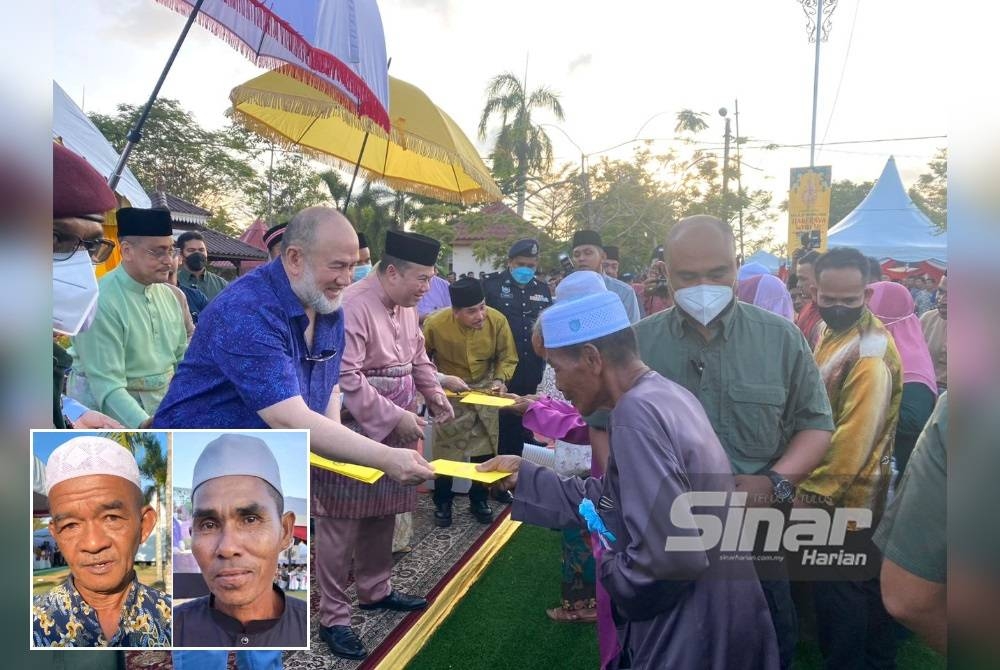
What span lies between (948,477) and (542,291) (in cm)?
424

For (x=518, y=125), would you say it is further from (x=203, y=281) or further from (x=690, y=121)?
(x=203, y=281)

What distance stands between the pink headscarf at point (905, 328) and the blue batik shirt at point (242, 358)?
2.36 meters

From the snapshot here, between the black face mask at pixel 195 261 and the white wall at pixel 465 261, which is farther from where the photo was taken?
the black face mask at pixel 195 261

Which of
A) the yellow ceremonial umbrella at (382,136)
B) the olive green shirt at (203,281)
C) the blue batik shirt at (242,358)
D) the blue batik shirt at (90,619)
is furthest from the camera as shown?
the olive green shirt at (203,281)

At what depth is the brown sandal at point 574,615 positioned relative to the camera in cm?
333

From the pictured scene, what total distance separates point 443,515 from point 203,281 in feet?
8.85

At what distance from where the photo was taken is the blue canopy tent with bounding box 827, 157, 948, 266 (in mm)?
1985

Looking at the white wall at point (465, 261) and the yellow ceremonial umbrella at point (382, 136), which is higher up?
the yellow ceremonial umbrella at point (382, 136)

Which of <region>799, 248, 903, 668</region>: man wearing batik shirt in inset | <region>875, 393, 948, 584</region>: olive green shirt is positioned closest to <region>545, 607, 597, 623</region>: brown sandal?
<region>799, 248, 903, 668</region>: man wearing batik shirt in inset

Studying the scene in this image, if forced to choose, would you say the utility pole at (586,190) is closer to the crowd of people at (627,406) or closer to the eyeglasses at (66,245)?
the crowd of people at (627,406)

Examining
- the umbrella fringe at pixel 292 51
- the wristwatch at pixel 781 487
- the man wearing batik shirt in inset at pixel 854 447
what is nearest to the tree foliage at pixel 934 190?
the man wearing batik shirt in inset at pixel 854 447

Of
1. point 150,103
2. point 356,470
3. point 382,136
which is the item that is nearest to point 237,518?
point 356,470

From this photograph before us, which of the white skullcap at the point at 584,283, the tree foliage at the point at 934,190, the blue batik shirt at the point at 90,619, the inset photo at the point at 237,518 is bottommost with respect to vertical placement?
the blue batik shirt at the point at 90,619

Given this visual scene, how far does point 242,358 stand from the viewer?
6.33 feet
